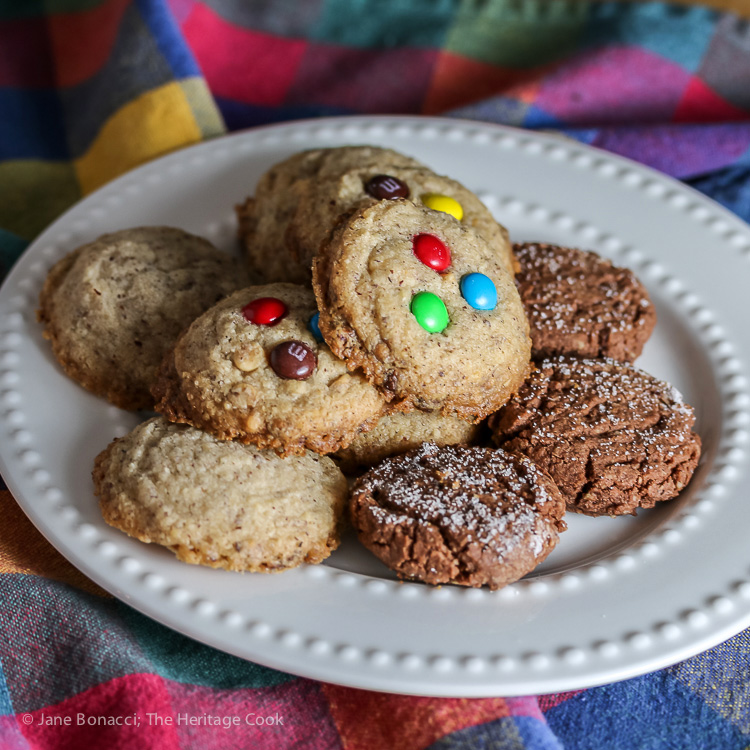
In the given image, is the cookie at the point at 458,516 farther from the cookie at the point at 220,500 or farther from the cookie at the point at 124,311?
the cookie at the point at 124,311

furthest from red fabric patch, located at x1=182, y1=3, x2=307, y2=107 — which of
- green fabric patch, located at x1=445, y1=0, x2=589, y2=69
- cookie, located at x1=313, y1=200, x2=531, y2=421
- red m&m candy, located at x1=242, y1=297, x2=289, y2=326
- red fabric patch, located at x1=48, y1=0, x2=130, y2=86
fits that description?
red m&m candy, located at x1=242, y1=297, x2=289, y2=326

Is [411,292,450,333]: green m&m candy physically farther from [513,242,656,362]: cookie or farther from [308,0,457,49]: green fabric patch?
[308,0,457,49]: green fabric patch

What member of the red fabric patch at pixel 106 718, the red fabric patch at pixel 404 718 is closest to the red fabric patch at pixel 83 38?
the red fabric patch at pixel 106 718

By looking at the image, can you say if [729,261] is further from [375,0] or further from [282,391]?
[375,0]

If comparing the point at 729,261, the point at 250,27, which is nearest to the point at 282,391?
the point at 729,261

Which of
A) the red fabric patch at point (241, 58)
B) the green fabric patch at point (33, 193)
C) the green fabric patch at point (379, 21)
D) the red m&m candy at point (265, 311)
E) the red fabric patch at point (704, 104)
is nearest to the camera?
the red m&m candy at point (265, 311)
